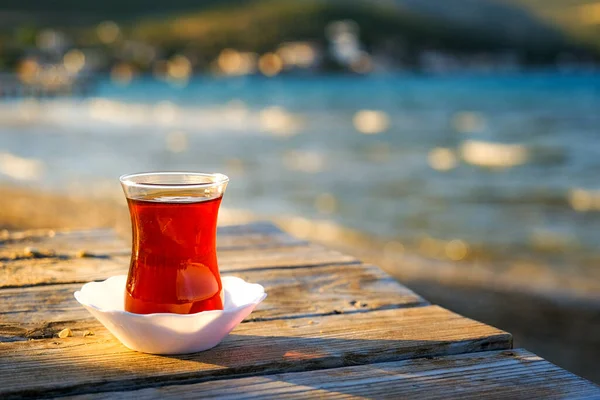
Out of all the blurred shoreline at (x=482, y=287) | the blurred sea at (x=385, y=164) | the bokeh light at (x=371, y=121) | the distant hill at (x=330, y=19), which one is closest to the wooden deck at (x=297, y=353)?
the blurred shoreline at (x=482, y=287)

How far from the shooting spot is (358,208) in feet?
33.3

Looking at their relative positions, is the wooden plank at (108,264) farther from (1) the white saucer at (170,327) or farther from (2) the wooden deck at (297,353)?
(1) the white saucer at (170,327)

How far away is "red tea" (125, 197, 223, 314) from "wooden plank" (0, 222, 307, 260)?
0.80m

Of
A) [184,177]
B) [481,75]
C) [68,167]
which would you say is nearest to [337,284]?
[184,177]

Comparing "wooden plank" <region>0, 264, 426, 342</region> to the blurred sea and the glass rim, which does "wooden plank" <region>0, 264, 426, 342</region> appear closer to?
the glass rim

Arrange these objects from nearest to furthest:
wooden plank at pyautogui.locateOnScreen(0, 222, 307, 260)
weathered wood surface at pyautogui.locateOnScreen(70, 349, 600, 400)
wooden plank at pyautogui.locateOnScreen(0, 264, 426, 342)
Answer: weathered wood surface at pyautogui.locateOnScreen(70, 349, 600, 400) → wooden plank at pyautogui.locateOnScreen(0, 264, 426, 342) → wooden plank at pyautogui.locateOnScreen(0, 222, 307, 260)

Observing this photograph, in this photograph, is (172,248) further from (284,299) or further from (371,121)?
(371,121)

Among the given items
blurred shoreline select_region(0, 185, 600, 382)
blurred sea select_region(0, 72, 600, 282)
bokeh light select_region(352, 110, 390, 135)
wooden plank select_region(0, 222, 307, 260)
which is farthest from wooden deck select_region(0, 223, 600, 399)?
bokeh light select_region(352, 110, 390, 135)

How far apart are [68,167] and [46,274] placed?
12.4 metres

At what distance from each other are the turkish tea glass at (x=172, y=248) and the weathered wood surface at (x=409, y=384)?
0.53ft

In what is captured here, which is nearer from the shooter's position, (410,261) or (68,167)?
(410,261)

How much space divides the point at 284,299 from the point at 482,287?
475cm

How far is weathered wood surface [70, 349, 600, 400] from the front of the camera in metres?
1.11

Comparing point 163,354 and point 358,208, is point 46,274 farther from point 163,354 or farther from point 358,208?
point 358,208
